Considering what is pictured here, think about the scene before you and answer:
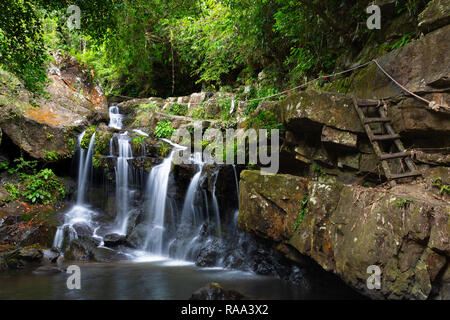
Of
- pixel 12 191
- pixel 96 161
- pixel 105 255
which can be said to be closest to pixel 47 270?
pixel 105 255

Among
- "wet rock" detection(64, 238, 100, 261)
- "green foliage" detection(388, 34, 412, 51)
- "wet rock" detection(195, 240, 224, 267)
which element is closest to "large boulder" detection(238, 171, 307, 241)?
"wet rock" detection(195, 240, 224, 267)

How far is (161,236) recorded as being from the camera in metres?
8.30

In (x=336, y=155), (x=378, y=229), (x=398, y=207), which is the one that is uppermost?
(x=336, y=155)

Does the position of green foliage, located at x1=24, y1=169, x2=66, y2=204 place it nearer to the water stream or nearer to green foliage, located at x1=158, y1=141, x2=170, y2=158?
the water stream

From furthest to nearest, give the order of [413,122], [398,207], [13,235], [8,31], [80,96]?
[80,96], [13,235], [8,31], [413,122], [398,207]

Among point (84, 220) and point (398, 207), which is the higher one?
point (398, 207)

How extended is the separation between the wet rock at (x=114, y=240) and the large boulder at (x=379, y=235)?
5.13m

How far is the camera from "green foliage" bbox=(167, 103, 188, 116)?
529 inches

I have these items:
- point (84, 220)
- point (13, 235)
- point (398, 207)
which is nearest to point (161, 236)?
point (84, 220)

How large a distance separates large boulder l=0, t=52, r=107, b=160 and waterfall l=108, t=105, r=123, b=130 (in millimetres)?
539

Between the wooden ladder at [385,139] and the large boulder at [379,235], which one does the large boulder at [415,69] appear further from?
the large boulder at [379,235]
